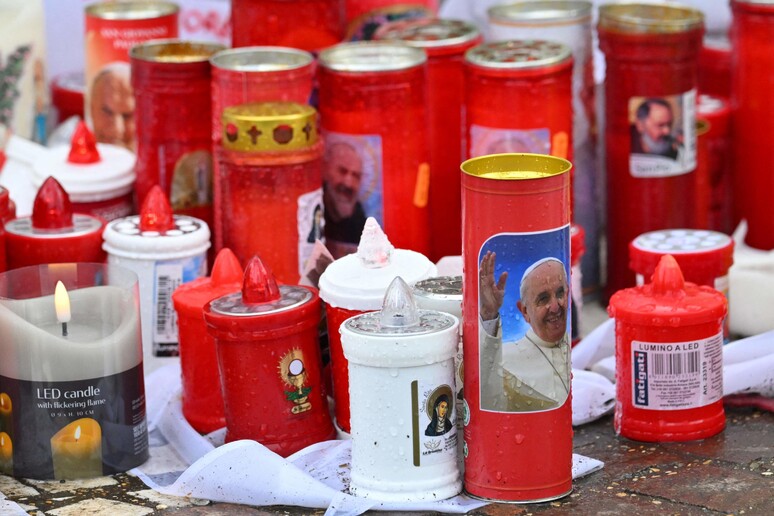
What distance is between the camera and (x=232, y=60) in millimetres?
2738

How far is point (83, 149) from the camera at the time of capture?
287 cm

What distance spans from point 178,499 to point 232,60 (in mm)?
958

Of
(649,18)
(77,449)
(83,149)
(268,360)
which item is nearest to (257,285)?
(268,360)


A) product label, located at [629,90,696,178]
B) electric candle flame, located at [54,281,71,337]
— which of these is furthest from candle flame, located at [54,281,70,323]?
product label, located at [629,90,696,178]

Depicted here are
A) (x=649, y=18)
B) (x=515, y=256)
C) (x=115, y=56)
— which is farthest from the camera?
(x=115, y=56)

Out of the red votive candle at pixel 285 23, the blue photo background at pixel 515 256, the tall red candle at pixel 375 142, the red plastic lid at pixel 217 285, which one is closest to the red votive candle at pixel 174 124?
the red votive candle at pixel 285 23

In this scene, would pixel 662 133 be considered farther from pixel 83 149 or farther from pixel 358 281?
pixel 83 149

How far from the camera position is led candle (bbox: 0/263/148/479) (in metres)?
2.20

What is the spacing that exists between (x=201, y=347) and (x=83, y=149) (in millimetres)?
690

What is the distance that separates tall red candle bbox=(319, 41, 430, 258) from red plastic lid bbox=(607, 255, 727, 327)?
55 cm

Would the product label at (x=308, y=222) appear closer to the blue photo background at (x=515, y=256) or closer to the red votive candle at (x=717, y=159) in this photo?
the blue photo background at (x=515, y=256)

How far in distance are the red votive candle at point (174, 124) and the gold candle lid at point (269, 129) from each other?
196 millimetres

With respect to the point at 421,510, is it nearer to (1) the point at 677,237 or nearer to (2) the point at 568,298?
(2) the point at 568,298

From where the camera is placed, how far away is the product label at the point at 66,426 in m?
2.20
